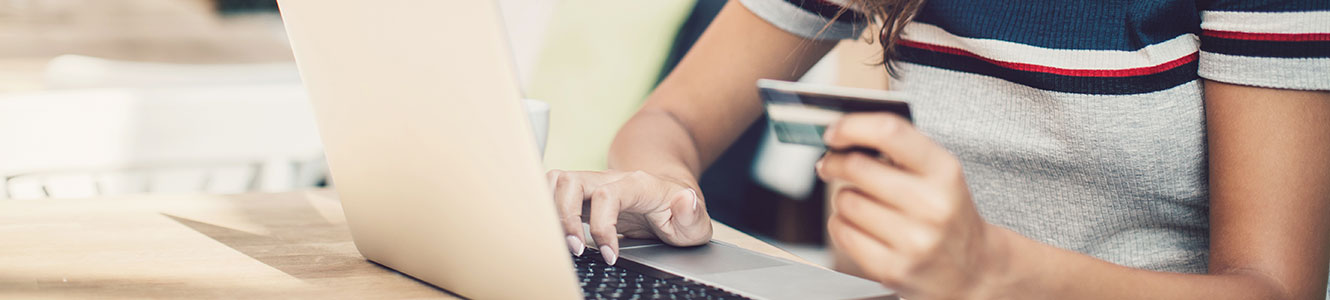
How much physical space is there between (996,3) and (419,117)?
0.53m

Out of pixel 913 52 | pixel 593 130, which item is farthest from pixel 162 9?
pixel 913 52

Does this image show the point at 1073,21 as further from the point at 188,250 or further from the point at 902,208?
the point at 188,250

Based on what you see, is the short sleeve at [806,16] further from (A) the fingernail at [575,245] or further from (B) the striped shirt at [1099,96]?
(A) the fingernail at [575,245]

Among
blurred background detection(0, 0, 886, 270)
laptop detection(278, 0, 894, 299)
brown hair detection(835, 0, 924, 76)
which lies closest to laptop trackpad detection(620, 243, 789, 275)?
laptop detection(278, 0, 894, 299)

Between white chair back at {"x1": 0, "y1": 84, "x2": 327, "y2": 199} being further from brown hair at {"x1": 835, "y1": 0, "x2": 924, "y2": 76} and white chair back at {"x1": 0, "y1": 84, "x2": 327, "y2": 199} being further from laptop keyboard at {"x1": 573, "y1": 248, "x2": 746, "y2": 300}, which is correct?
laptop keyboard at {"x1": 573, "y1": 248, "x2": 746, "y2": 300}

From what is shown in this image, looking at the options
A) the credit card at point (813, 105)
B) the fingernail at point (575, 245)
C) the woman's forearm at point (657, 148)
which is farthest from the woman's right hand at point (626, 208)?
the credit card at point (813, 105)

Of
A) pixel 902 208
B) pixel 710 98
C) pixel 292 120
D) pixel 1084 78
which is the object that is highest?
pixel 902 208

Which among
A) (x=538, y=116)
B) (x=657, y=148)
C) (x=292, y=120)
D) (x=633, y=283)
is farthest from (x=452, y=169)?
(x=292, y=120)

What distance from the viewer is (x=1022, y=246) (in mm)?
469

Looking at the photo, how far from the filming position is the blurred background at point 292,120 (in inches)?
53.1

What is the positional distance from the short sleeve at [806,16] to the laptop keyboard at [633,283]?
17.5 inches

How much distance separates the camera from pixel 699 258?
0.60 m

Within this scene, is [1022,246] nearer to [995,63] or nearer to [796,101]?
[796,101]

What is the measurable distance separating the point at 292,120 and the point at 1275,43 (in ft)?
5.08
